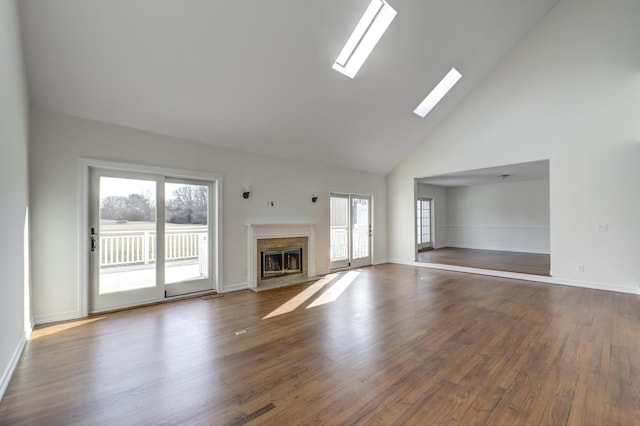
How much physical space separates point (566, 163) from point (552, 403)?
4.88 meters

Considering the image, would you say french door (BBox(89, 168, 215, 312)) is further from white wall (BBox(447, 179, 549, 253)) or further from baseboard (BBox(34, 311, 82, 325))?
white wall (BBox(447, 179, 549, 253))

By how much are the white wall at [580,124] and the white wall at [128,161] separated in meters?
4.08

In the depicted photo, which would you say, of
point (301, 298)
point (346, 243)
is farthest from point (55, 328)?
point (346, 243)

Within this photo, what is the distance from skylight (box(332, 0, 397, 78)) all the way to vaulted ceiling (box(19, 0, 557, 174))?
0.12m

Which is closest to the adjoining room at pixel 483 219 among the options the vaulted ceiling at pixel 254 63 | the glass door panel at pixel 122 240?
the vaulted ceiling at pixel 254 63

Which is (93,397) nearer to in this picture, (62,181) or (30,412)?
(30,412)

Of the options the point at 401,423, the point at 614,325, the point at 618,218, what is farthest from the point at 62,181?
the point at 618,218

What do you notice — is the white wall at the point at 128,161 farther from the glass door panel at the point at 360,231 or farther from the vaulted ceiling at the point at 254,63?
the glass door panel at the point at 360,231

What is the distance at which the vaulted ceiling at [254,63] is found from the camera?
2.85 m

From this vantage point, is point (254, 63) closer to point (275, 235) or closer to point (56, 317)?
point (275, 235)

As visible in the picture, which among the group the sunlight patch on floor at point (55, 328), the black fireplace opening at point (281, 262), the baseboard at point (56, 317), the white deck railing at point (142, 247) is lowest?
the sunlight patch on floor at point (55, 328)

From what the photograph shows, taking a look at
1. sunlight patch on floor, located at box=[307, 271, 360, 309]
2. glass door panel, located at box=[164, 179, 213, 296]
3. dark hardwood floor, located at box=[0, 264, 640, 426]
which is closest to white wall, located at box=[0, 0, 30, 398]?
dark hardwood floor, located at box=[0, 264, 640, 426]

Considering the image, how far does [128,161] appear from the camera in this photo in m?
3.96

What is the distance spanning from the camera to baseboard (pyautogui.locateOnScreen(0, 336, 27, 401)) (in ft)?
6.74
